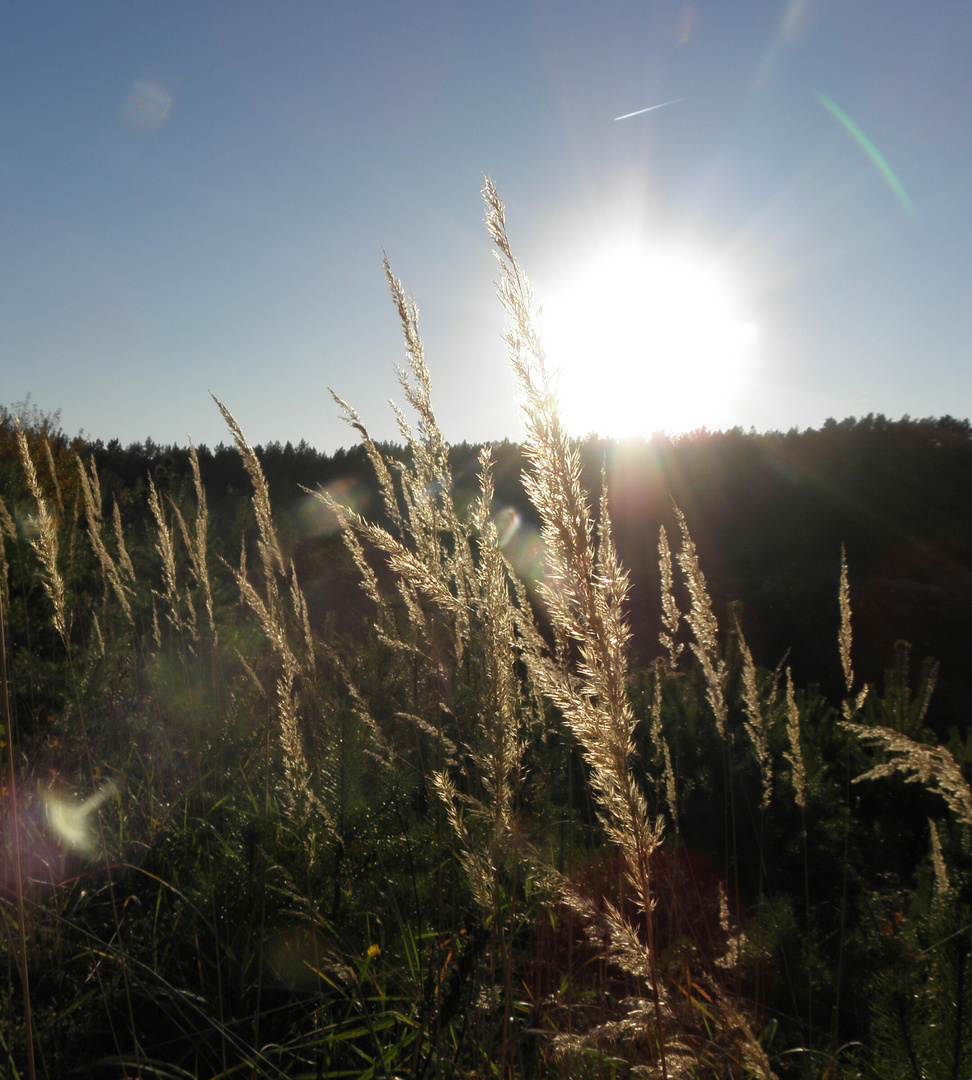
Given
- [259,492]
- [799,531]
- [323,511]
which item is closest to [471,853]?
[259,492]

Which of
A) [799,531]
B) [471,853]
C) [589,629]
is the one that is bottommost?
[799,531]

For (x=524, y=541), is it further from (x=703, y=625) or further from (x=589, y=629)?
(x=589, y=629)

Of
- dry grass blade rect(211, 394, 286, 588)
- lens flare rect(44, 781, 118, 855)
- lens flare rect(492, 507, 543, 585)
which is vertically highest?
dry grass blade rect(211, 394, 286, 588)

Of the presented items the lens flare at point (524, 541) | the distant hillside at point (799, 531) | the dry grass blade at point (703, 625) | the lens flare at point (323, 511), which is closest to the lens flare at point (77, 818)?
the dry grass blade at point (703, 625)

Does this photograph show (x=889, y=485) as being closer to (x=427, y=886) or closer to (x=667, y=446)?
(x=667, y=446)

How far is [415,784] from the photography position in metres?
2.51

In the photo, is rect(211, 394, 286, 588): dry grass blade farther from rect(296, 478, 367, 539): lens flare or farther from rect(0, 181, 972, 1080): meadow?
rect(296, 478, 367, 539): lens flare

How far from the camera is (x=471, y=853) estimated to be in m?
1.08

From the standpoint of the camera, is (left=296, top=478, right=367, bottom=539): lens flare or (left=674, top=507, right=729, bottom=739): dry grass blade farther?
(left=296, top=478, right=367, bottom=539): lens flare

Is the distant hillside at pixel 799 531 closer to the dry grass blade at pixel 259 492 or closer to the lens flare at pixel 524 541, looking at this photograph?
the lens flare at pixel 524 541

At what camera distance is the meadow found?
0.97 metres

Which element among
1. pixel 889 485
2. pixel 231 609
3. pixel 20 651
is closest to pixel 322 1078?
pixel 20 651

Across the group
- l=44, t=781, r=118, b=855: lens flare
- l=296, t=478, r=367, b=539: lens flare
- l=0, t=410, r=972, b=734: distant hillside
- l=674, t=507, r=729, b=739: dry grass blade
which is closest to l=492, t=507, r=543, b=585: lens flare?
l=0, t=410, r=972, b=734: distant hillside

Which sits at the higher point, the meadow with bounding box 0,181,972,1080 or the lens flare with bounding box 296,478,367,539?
the lens flare with bounding box 296,478,367,539
